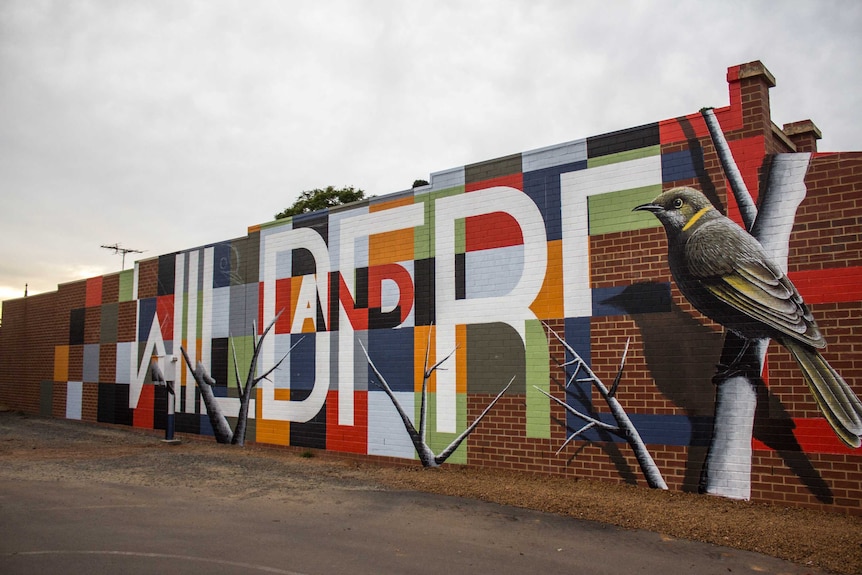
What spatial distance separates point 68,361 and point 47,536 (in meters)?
19.1

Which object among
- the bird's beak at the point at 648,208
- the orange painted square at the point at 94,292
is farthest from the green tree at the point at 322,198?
the bird's beak at the point at 648,208

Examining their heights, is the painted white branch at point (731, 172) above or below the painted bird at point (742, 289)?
above

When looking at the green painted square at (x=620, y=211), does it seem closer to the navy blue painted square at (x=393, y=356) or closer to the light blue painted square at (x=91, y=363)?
the navy blue painted square at (x=393, y=356)

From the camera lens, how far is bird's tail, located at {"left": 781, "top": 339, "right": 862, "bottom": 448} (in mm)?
8336

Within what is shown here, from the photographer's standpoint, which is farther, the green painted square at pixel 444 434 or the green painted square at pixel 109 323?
the green painted square at pixel 109 323

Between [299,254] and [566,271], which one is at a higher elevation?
[299,254]

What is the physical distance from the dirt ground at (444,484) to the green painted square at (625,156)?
17.0ft

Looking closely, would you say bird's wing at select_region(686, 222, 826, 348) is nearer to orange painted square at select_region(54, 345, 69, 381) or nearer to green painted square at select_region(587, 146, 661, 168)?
green painted square at select_region(587, 146, 661, 168)

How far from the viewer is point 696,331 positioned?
956 centimetres

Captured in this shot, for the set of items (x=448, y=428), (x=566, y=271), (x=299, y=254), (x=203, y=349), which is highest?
(x=299, y=254)

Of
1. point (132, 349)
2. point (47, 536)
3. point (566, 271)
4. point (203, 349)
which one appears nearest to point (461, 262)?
point (566, 271)

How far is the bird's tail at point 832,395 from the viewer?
8336mm

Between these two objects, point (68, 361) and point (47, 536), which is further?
point (68, 361)

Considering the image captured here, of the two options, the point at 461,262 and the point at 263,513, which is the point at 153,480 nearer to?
the point at 263,513
